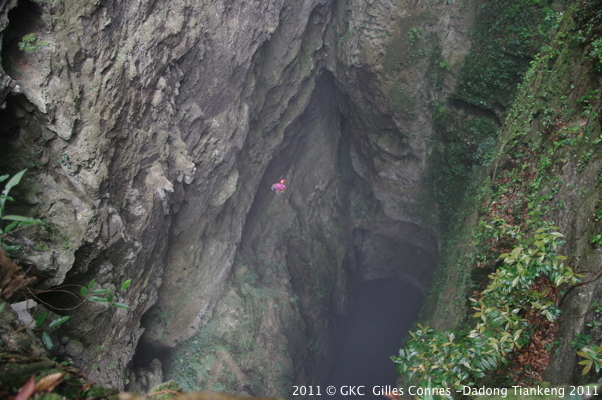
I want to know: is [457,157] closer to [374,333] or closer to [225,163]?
[225,163]

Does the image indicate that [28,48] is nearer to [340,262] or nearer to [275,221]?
[275,221]

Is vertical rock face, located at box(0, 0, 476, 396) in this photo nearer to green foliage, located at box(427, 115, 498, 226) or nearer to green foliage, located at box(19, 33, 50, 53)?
green foliage, located at box(19, 33, 50, 53)

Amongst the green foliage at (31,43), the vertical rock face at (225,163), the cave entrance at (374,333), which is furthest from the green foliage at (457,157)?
the green foliage at (31,43)

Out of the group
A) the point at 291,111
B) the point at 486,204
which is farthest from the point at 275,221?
the point at 486,204

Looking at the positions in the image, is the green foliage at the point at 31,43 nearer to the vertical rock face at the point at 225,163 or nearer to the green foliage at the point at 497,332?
the vertical rock face at the point at 225,163

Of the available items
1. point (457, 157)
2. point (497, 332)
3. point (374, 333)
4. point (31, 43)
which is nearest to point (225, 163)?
point (31, 43)
